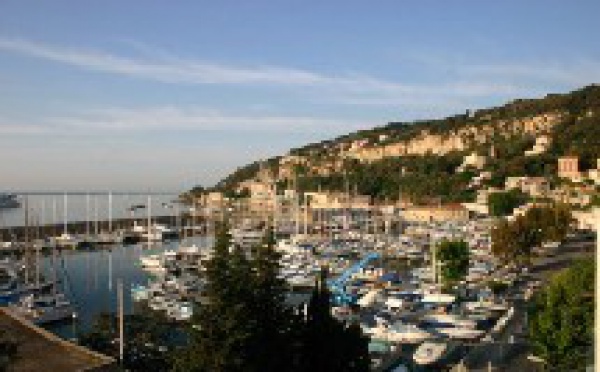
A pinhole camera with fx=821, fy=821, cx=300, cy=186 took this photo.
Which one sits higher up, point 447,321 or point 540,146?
point 540,146

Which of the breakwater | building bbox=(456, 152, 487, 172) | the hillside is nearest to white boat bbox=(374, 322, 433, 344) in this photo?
the breakwater

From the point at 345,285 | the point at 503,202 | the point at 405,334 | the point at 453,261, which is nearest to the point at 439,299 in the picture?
the point at 453,261

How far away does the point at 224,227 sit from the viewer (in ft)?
55.3

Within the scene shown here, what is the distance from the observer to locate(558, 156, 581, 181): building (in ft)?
270

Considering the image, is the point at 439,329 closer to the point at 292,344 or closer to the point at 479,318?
the point at 479,318

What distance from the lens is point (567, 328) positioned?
20.3 m

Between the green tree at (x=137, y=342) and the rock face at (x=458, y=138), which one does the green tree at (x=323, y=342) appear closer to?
the green tree at (x=137, y=342)

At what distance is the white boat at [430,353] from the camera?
977 inches

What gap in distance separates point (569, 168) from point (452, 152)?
3390 cm

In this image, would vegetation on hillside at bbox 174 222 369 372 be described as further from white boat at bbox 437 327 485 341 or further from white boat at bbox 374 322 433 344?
white boat at bbox 437 327 485 341

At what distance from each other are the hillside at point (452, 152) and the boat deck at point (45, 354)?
76.7 m

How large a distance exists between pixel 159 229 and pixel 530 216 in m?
42.5

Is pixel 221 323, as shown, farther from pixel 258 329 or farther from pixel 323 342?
pixel 323 342

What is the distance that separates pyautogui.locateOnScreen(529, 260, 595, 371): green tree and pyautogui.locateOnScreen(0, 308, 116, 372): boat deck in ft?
36.8
